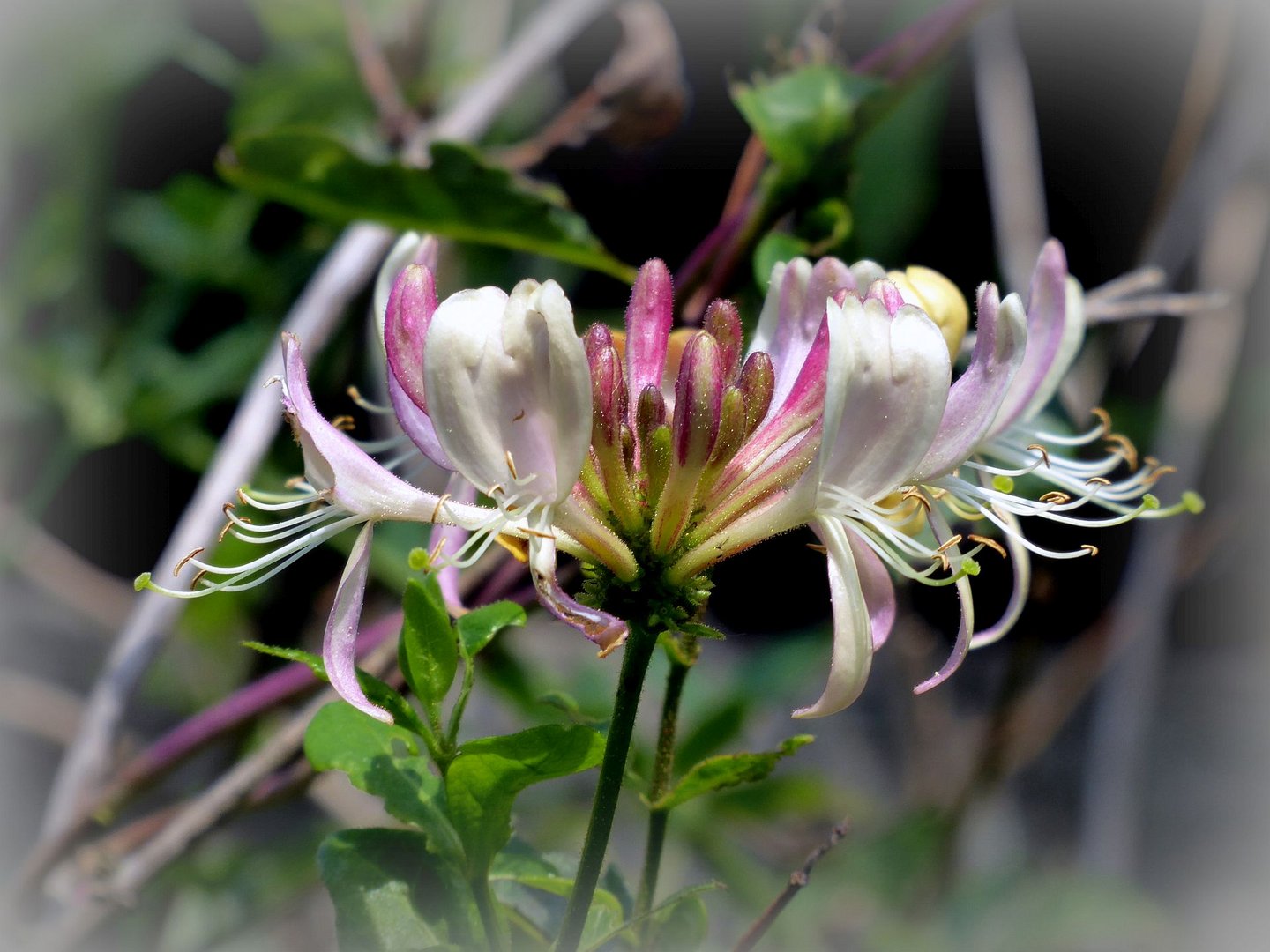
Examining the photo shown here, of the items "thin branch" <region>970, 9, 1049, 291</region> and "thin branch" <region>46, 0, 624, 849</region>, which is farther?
"thin branch" <region>970, 9, 1049, 291</region>

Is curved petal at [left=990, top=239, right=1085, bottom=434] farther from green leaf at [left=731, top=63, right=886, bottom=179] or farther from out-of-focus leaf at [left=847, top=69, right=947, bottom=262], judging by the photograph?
out-of-focus leaf at [left=847, top=69, right=947, bottom=262]

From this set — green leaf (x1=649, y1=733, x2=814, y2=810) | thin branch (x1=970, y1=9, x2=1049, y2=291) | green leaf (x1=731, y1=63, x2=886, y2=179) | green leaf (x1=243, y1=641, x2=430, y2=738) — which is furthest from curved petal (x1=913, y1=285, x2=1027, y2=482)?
thin branch (x1=970, y1=9, x2=1049, y2=291)

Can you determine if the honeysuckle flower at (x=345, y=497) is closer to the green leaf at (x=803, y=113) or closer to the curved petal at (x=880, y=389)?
the curved petal at (x=880, y=389)

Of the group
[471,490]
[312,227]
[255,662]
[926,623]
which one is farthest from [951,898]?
[312,227]

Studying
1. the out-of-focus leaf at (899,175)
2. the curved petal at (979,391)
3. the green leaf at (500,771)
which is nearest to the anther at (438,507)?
the green leaf at (500,771)

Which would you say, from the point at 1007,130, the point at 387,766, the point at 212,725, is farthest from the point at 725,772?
the point at 1007,130

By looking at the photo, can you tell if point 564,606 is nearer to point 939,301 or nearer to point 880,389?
point 880,389
